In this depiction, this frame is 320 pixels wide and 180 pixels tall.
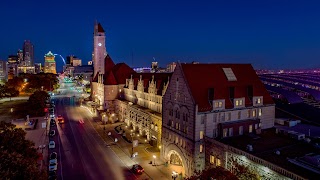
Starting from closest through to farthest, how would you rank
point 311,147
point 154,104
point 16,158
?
point 16,158 → point 311,147 → point 154,104

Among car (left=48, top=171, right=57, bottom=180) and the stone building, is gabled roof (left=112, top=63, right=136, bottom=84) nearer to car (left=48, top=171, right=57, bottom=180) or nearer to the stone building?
the stone building

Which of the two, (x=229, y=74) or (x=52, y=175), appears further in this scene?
(x=229, y=74)

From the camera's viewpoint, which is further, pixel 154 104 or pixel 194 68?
pixel 154 104

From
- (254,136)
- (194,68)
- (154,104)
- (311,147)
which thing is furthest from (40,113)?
(311,147)

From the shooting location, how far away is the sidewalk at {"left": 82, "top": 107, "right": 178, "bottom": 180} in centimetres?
5819

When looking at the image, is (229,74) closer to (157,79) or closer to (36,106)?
(157,79)

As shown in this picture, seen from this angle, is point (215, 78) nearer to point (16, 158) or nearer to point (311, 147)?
point (311, 147)

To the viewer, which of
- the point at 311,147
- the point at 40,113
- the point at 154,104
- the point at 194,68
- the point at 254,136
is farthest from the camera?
the point at 40,113

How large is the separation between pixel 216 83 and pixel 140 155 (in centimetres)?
2488

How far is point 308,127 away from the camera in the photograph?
63.3m

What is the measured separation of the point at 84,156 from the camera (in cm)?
6731

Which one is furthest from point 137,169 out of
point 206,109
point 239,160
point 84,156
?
point 239,160

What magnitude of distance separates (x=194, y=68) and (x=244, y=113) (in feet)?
45.9

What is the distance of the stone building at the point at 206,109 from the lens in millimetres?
54750
